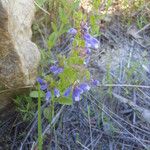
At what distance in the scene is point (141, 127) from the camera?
1968mm

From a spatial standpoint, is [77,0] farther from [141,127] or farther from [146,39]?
[141,127]

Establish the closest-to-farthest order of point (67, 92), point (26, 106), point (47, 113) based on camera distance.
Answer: point (67, 92) < point (47, 113) < point (26, 106)

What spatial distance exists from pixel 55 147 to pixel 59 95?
0.95 ft

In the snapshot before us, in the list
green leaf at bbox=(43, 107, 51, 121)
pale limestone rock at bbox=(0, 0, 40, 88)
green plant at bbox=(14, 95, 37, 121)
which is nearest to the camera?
pale limestone rock at bbox=(0, 0, 40, 88)

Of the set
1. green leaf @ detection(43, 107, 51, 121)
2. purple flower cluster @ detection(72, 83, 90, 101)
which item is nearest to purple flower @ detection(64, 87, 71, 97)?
purple flower cluster @ detection(72, 83, 90, 101)

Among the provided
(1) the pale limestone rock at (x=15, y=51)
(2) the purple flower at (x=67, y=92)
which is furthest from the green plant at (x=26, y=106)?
(2) the purple flower at (x=67, y=92)

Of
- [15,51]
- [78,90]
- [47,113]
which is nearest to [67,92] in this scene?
[78,90]

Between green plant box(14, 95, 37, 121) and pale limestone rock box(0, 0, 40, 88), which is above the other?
pale limestone rock box(0, 0, 40, 88)

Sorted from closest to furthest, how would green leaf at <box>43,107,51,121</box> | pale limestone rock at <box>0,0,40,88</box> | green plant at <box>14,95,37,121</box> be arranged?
pale limestone rock at <box>0,0,40,88</box>, green leaf at <box>43,107,51,121</box>, green plant at <box>14,95,37,121</box>

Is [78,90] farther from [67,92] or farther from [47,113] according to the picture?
[47,113]

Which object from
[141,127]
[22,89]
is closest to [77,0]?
[22,89]

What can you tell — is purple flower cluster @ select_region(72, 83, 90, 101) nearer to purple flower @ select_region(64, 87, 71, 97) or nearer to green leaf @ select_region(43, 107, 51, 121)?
purple flower @ select_region(64, 87, 71, 97)

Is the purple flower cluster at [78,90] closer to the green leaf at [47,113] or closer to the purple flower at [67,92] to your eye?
the purple flower at [67,92]

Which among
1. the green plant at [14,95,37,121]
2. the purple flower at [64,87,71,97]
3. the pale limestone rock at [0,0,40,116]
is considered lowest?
the green plant at [14,95,37,121]
